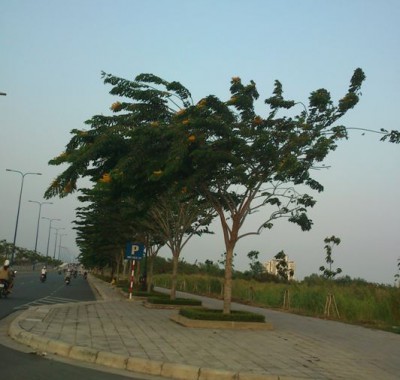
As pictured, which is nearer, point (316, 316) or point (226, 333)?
point (226, 333)

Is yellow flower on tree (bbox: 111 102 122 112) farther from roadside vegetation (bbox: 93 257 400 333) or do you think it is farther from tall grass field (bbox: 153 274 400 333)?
tall grass field (bbox: 153 274 400 333)

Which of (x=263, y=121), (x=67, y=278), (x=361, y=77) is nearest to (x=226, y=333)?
(x=263, y=121)

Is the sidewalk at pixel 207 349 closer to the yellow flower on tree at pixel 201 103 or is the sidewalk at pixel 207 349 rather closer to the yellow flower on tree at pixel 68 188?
the yellow flower on tree at pixel 68 188

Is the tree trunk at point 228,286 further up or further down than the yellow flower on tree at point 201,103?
further down

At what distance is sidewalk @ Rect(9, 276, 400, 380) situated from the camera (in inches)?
320

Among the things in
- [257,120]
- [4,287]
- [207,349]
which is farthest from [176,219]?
[207,349]

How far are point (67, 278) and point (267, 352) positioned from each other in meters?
38.8

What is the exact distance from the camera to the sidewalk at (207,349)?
26.7 feet

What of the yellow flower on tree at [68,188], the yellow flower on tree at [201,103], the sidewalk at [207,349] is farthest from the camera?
the yellow flower on tree at [68,188]

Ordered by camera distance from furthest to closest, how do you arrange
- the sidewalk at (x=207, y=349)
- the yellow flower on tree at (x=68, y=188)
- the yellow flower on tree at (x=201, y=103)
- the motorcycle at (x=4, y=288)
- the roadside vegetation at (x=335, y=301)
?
the motorcycle at (x=4, y=288) → the roadside vegetation at (x=335, y=301) → the yellow flower on tree at (x=68, y=188) → the yellow flower on tree at (x=201, y=103) → the sidewalk at (x=207, y=349)

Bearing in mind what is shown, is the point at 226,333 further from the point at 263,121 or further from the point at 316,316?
the point at 316,316

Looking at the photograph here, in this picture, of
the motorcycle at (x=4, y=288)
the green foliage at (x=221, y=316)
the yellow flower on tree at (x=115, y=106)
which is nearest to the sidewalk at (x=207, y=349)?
the green foliage at (x=221, y=316)

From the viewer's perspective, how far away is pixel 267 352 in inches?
397

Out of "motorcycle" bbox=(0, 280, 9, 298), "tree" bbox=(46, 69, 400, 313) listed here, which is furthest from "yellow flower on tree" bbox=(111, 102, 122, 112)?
"motorcycle" bbox=(0, 280, 9, 298)
